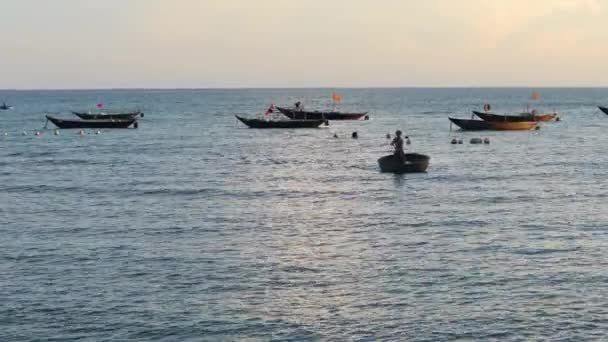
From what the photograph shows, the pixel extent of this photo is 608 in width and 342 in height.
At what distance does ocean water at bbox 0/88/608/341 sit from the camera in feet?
90.0

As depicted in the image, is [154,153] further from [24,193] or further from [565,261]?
[565,261]

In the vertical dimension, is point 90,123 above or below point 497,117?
below

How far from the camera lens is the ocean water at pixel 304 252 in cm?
2742

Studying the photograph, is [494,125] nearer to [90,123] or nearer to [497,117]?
[497,117]

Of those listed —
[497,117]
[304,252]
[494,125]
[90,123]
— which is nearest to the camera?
[304,252]

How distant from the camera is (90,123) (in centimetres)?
12381

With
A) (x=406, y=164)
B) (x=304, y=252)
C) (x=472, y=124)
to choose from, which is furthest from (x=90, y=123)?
(x=304, y=252)

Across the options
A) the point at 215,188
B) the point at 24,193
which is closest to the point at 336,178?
the point at 215,188

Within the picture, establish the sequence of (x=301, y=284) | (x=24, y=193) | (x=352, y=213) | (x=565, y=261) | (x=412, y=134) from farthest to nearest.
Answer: (x=412, y=134), (x=24, y=193), (x=352, y=213), (x=565, y=261), (x=301, y=284)

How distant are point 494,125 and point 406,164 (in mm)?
52578

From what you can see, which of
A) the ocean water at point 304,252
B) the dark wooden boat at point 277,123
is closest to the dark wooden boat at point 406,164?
the ocean water at point 304,252

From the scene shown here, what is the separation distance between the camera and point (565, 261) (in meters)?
34.8

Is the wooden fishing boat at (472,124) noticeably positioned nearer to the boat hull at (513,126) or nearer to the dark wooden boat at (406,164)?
the boat hull at (513,126)

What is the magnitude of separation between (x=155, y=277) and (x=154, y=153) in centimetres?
5774
